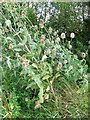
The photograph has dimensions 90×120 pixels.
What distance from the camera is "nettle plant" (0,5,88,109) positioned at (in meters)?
1.30

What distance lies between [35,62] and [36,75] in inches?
3.8

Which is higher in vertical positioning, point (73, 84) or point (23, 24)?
point (23, 24)

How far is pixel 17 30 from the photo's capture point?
1.39 m

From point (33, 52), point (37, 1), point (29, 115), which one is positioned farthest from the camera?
point (37, 1)

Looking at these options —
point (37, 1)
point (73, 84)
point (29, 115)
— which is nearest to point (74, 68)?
point (73, 84)

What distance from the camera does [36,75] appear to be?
1.28m

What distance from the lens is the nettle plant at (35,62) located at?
130cm

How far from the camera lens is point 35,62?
53.2 inches

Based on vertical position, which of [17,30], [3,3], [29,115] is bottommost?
[29,115]

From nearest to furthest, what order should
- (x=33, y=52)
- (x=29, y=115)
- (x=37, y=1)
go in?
(x=33, y=52) < (x=29, y=115) < (x=37, y=1)

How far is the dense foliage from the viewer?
4.38ft

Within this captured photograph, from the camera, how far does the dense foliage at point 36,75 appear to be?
1.33 metres

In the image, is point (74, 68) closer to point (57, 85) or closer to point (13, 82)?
point (57, 85)

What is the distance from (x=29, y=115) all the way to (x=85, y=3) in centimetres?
76
